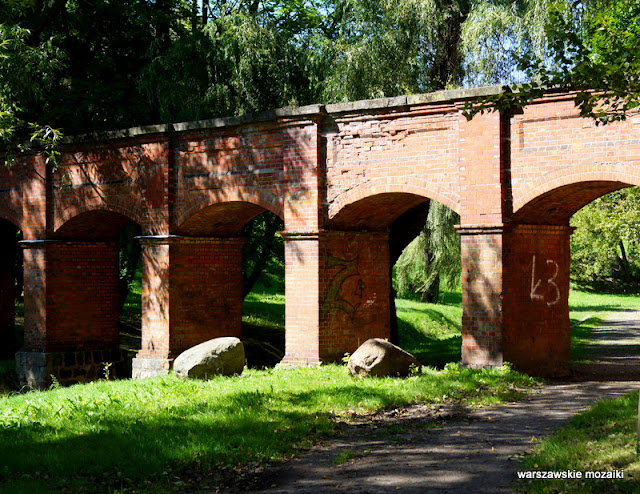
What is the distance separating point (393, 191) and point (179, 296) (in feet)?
15.7

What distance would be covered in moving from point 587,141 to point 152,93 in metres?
9.96

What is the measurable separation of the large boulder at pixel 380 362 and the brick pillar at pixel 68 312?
7.45 meters

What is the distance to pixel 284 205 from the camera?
1253 cm

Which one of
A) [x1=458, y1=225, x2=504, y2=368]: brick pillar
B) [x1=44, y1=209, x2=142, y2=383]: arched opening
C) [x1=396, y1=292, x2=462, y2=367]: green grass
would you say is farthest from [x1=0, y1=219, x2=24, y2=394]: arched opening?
[x1=458, y1=225, x2=504, y2=368]: brick pillar

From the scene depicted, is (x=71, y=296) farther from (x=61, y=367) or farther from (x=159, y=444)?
(x=159, y=444)

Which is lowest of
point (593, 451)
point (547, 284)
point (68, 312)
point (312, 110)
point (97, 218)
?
point (593, 451)

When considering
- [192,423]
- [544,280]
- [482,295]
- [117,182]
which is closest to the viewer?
[192,423]

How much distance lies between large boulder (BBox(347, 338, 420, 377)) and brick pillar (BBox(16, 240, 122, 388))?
7.45 metres

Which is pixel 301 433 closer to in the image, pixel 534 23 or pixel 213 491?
pixel 213 491

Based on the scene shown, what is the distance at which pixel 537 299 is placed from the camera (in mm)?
11422

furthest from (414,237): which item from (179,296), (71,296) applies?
(71,296)

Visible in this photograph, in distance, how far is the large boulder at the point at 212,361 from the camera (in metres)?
11.0

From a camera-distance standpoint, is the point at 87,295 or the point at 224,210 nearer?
the point at 224,210

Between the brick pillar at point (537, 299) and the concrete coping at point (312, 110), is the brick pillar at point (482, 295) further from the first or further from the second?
the concrete coping at point (312, 110)
